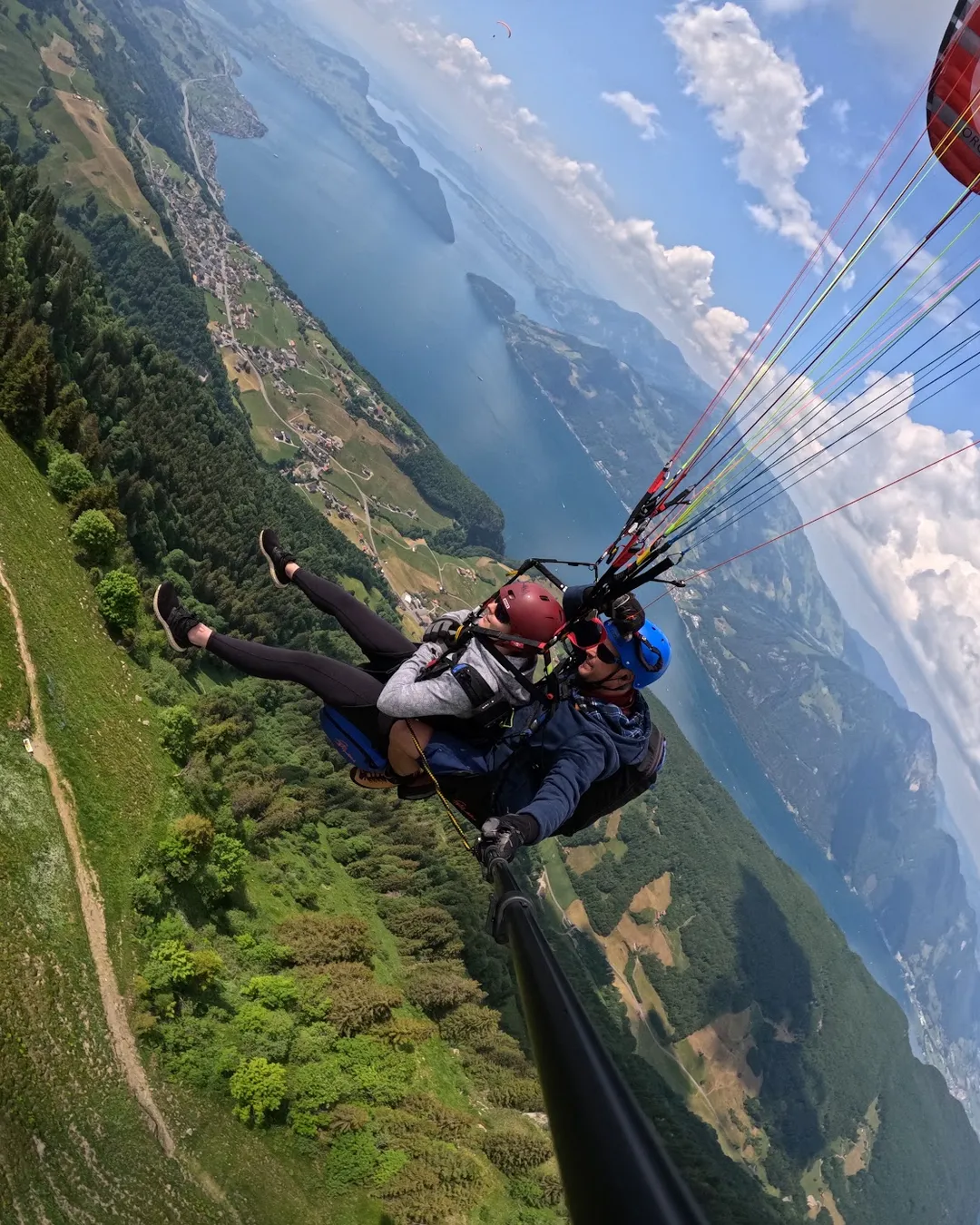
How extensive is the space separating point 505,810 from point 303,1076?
1254 cm

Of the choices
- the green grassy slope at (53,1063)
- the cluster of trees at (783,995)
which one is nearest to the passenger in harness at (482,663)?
the green grassy slope at (53,1063)

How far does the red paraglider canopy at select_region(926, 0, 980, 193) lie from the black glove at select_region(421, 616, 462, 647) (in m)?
8.46

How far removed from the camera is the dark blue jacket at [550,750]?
610 cm

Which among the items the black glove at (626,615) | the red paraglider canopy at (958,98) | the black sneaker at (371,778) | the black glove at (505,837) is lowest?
the black sneaker at (371,778)

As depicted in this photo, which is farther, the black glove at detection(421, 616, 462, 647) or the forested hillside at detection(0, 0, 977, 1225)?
the forested hillside at detection(0, 0, 977, 1225)

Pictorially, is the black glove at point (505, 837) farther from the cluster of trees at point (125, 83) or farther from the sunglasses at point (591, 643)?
the cluster of trees at point (125, 83)

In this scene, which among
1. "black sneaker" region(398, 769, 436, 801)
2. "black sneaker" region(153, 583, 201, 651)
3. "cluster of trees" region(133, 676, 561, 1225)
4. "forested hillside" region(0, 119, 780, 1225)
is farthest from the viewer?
"cluster of trees" region(133, 676, 561, 1225)

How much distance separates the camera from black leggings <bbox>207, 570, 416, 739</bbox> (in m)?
6.72

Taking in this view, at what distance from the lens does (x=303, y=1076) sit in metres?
15.5

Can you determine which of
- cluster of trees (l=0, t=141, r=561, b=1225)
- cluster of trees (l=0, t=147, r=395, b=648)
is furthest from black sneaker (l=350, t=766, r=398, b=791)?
cluster of trees (l=0, t=147, r=395, b=648)

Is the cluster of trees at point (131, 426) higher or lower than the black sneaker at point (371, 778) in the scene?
lower

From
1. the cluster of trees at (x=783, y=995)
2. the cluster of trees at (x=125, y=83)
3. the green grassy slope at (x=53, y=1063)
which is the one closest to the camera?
the green grassy slope at (x=53, y=1063)

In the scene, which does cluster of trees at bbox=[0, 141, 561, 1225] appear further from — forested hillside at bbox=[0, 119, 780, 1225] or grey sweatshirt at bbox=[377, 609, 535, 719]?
grey sweatshirt at bbox=[377, 609, 535, 719]

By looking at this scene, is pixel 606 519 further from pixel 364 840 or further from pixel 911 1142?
pixel 364 840
